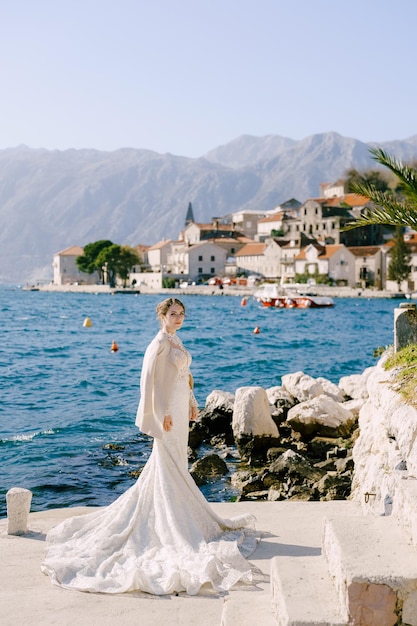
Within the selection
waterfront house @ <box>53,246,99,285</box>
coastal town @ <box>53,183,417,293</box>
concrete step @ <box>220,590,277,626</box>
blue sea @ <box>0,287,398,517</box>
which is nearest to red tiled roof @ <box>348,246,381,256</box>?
coastal town @ <box>53,183,417,293</box>

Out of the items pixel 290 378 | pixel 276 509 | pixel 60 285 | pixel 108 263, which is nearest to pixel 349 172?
pixel 108 263

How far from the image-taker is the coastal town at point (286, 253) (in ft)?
327

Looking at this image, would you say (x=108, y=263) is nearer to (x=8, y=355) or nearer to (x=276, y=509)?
(x=8, y=355)

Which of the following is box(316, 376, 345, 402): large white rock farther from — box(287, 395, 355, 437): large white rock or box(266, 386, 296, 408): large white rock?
box(287, 395, 355, 437): large white rock

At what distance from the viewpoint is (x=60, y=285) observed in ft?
476

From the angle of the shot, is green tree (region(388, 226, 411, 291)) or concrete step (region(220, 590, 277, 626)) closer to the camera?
concrete step (region(220, 590, 277, 626))

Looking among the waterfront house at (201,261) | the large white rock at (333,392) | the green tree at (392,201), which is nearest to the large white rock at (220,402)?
the large white rock at (333,392)

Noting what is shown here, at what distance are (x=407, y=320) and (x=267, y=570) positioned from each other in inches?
242

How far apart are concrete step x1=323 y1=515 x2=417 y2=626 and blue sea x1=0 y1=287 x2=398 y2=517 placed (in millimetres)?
6808

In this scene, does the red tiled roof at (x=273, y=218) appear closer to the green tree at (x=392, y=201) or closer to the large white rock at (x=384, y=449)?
the green tree at (x=392, y=201)

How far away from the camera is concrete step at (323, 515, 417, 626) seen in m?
4.15

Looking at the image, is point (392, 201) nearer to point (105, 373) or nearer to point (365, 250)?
point (105, 373)

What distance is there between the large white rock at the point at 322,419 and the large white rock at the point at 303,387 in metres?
2.30

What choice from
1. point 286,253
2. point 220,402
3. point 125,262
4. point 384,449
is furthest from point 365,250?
point 384,449
